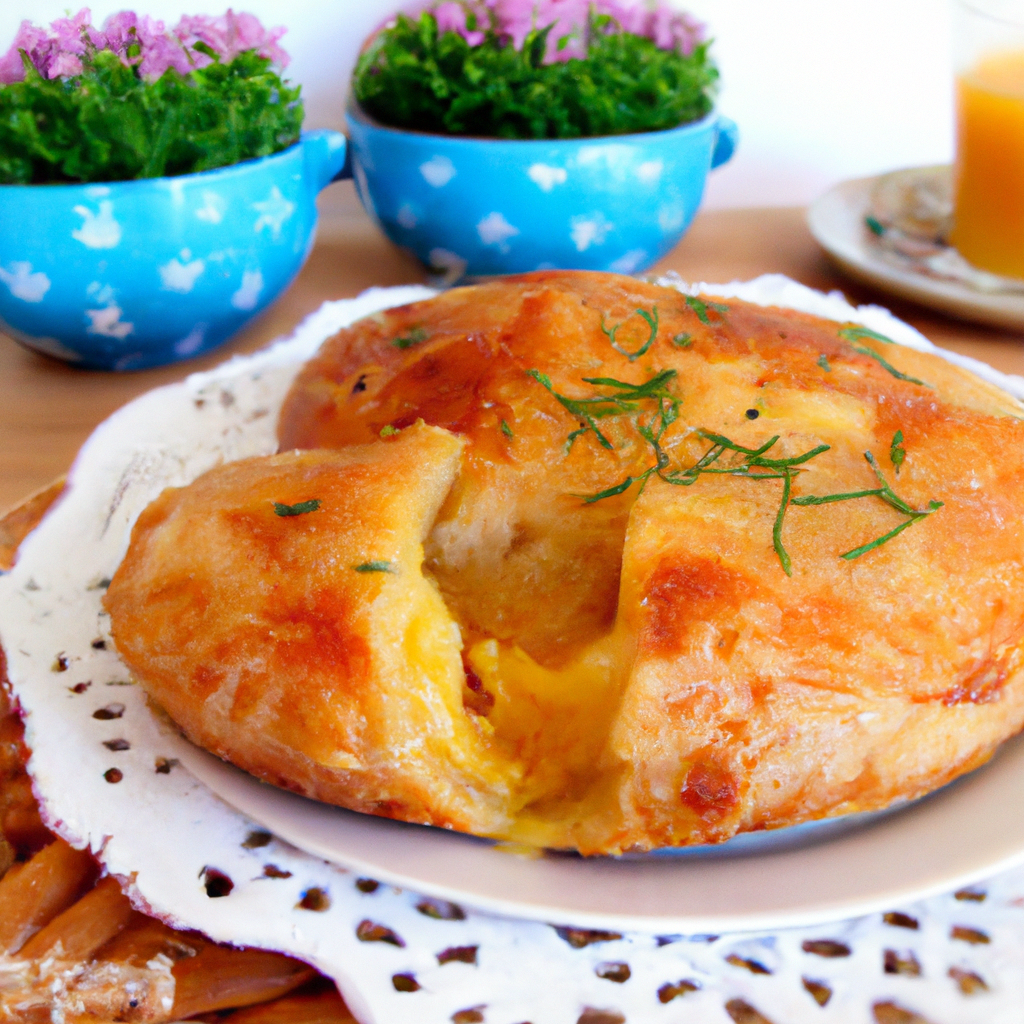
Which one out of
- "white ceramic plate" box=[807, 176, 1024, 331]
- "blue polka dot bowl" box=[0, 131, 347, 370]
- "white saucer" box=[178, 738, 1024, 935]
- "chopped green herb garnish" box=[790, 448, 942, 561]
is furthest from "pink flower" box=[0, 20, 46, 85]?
"white ceramic plate" box=[807, 176, 1024, 331]

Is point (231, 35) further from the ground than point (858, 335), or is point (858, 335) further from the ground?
point (231, 35)

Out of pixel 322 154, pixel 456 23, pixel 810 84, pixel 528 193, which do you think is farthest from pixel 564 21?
pixel 810 84

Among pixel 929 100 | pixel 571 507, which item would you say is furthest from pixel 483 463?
pixel 929 100

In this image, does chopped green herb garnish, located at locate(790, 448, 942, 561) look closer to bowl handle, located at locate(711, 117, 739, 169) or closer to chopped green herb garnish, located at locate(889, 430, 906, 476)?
chopped green herb garnish, located at locate(889, 430, 906, 476)

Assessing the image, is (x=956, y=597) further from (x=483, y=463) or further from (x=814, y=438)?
(x=483, y=463)

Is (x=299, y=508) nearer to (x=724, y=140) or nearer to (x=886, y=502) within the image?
(x=886, y=502)
